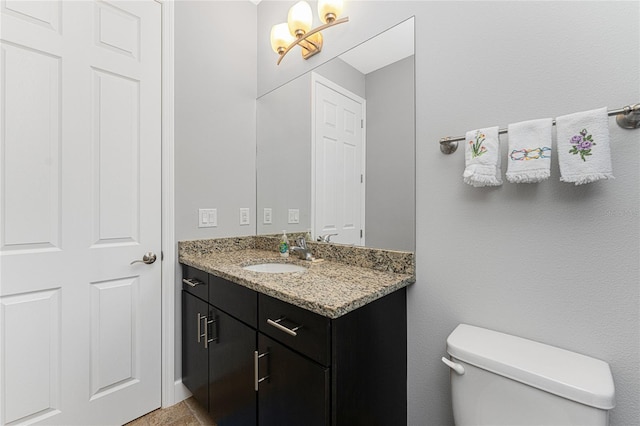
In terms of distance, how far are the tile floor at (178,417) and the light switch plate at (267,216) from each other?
1.18 metres

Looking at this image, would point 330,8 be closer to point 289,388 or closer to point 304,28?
point 304,28

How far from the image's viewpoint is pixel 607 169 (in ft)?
2.50

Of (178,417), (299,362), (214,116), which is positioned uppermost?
(214,116)

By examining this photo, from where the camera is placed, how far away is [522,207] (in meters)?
0.95

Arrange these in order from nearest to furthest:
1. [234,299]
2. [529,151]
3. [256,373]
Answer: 1. [529,151]
2. [256,373]
3. [234,299]

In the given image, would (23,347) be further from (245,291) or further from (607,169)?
(607,169)

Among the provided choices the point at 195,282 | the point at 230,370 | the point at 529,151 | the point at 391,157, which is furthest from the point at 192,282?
the point at 529,151

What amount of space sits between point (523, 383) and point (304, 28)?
1793mm

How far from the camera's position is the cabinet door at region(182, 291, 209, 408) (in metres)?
1.49

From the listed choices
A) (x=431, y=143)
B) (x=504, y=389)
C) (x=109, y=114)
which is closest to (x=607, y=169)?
(x=431, y=143)

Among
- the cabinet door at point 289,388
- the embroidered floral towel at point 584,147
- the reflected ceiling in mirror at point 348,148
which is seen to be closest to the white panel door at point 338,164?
the reflected ceiling in mirror at point 348,148

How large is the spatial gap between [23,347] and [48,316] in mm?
142

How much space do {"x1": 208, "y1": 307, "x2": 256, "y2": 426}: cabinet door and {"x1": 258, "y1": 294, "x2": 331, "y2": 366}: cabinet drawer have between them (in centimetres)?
14

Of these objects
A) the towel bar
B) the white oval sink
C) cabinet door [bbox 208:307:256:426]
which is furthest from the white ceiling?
cabinet door [bbox 208:307:256:426]
